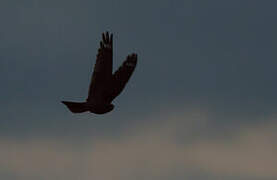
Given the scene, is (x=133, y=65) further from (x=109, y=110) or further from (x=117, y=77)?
(x=109, y=110)

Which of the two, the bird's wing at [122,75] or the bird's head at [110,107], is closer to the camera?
the bird's head at [110,107]

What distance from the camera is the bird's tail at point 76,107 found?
3067 cm

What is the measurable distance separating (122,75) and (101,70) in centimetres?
187

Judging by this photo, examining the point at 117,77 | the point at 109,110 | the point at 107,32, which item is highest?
the point at 107,32

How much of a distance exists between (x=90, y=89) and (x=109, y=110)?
1.44m

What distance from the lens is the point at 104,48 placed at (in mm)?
31953

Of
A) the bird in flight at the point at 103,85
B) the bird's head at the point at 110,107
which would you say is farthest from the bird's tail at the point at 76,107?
the bird's head at the point at 110,107

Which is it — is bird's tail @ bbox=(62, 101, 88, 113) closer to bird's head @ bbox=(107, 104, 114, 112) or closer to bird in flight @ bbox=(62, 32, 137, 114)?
bird in flight @ bbox=(62, 32, 137, 114)

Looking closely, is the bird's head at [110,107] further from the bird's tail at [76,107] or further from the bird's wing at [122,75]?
the bird's tail at [76,107]

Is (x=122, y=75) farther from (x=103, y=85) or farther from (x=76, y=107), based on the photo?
(x=76, y=107)

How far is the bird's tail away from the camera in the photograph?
3067cm

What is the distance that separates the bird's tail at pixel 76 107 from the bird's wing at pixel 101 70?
2.27 feet

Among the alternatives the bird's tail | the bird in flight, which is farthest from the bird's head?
the bird's tail

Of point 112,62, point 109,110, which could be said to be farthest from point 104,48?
point 109,110
